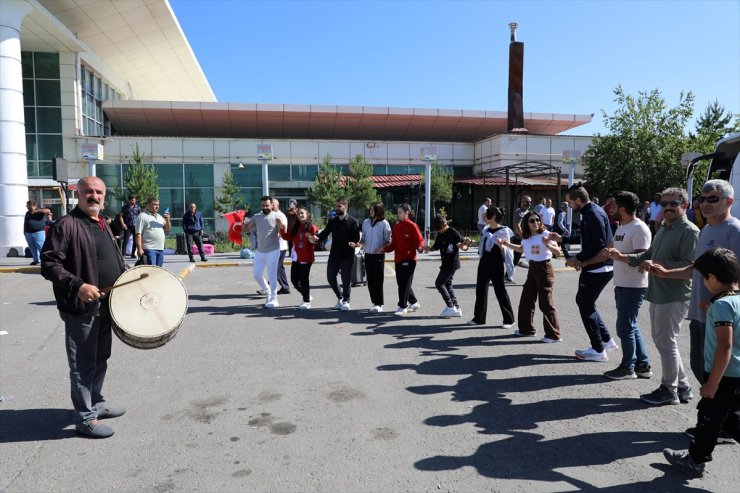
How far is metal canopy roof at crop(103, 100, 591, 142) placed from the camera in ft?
100

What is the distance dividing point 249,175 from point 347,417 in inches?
1060

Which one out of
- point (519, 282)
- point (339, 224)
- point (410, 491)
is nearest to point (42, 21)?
point (339, 224)

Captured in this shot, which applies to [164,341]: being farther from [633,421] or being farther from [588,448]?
[633,421]

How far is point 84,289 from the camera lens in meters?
3.71

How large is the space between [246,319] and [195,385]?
10.2ft

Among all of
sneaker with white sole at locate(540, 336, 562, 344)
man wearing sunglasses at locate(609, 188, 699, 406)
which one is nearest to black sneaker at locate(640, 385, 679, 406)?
man wearing sunglasses at locate(609, 188, 699, 406)

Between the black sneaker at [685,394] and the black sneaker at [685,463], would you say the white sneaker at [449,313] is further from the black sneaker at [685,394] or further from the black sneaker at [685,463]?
the black sneaker at [685,463]

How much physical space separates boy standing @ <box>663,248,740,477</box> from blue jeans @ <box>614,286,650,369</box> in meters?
1.70

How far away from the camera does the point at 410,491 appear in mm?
3115

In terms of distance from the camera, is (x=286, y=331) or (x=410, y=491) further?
(x=286, y=331)

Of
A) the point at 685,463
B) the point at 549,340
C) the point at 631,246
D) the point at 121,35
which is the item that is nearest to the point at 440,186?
the point at 121,35

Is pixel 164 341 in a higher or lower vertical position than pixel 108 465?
higher

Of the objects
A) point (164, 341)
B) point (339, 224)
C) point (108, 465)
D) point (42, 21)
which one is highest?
point (42, 21)

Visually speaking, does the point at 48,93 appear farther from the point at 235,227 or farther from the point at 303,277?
the point at 303,277
